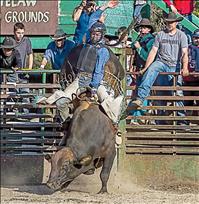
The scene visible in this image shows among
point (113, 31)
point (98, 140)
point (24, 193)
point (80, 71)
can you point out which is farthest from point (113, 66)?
point (113, 31)

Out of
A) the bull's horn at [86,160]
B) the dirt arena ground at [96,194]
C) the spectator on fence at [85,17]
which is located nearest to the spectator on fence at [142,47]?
the spectator on fence at [85,17]

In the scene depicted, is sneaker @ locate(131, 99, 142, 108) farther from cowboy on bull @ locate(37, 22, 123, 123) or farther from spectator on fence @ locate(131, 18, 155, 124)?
spectator on fence @ locate(131, 18, 155, 124)

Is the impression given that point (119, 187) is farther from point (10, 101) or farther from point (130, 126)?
point (10, 101)

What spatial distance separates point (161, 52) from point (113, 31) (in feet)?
11.9

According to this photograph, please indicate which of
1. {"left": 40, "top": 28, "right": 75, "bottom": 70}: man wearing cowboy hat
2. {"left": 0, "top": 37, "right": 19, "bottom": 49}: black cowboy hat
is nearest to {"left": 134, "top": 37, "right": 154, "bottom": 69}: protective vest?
{"left": 40, "top": 28, "right": 75, "bottom": 70}: man wearing cowboy hat

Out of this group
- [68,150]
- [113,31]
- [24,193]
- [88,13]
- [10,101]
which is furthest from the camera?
[113,31]

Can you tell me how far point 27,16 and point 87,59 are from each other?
471 cm

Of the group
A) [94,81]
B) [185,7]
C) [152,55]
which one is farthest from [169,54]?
[185,7]

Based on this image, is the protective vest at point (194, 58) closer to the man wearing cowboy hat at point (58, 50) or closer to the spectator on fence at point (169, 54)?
the spectator on fence at point (169, 54)

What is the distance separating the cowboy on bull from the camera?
10.4m

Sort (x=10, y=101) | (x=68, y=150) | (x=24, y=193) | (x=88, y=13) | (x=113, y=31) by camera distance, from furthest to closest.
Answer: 1. (x=113, y=31)
2. (x=88, y=13)
3. (x=10, y=101)
4. (x=24, y=193)
5. (x=68, y=150)

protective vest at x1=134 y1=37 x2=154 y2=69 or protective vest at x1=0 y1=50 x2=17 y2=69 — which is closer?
protective vest at x1=0 y1=50 x2=17 y2=69

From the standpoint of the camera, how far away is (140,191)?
432 inches

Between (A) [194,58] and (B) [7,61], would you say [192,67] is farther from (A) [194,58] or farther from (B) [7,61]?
(B) [7,61]
